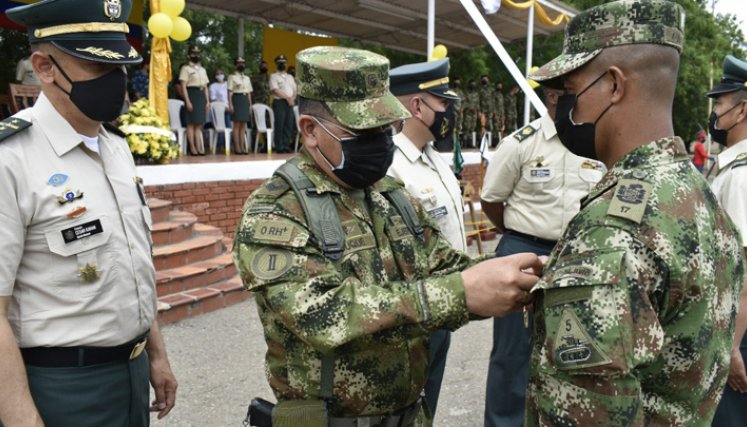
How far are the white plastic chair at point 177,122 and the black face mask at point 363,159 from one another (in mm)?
8652

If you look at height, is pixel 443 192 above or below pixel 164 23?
below

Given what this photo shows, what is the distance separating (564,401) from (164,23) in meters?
7.05

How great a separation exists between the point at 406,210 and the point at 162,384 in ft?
3.84

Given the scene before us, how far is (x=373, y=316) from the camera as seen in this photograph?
1.45m

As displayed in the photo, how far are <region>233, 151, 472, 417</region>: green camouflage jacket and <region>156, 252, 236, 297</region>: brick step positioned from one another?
12.4 feet

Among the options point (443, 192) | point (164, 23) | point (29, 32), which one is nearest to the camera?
point (29, 32)

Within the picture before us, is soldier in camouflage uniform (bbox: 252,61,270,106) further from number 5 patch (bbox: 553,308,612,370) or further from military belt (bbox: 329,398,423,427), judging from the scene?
number 5 patch (bbox: 553,308,612,370)

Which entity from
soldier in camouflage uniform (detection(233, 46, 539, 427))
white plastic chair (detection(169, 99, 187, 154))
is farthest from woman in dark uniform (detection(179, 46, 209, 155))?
→ soldier in camouflage uniform (detection(233, 46, 539, 427))

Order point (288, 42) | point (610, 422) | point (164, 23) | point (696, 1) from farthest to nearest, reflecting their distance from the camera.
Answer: point (696, 1), point (288, 42), point (164, 23), point (610, 422)

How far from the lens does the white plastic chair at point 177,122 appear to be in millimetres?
9875

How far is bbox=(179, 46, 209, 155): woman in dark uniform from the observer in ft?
31.6

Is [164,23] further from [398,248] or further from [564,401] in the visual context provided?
[564,401]

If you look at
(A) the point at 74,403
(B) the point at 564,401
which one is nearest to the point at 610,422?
(B) the point at 564,401

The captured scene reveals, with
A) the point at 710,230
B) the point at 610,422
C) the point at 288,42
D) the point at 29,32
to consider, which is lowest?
the point at 288,42
